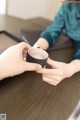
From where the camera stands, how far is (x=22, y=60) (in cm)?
63

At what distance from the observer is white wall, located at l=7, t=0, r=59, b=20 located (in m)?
1.84

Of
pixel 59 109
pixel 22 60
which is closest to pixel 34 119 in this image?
pixel 59 109

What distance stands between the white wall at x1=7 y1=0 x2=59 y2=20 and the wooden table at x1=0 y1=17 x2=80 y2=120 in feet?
4.14

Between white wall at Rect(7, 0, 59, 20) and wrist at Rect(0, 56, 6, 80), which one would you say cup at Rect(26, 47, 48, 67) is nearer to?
wrist at Rect(0, 56, 6, 80)

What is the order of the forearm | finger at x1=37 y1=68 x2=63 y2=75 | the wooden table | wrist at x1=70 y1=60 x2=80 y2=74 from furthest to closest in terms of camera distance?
the forearm → wrist at x1=70 y1=60 x2=80 y2=74 → finger at x1=37 y1=68 x2=63 y2=75 → the wooden table

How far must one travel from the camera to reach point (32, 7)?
74.4 inches

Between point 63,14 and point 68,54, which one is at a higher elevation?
point 63,14

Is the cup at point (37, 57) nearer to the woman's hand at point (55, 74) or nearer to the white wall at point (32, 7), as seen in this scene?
the woman's hand at point (55, 74)

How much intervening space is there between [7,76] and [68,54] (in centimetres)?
43

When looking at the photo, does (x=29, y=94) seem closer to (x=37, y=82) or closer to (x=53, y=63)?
(x=37, y=82)

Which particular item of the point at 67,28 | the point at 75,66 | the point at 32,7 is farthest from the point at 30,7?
the point at 75,66

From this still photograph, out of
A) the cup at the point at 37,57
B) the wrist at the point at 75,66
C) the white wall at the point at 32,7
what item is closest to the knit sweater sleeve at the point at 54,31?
the wrist at the point at 75,66

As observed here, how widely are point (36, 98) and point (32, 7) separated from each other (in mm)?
1470

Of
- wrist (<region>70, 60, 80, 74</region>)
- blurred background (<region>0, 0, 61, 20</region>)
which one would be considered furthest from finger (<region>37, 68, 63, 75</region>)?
blurred background (<region>0, 0, 61, 20</region>)
